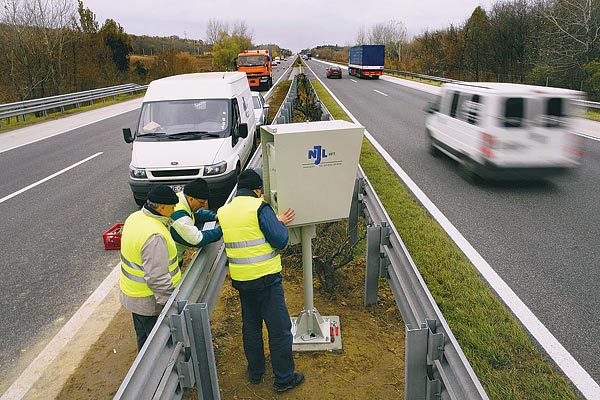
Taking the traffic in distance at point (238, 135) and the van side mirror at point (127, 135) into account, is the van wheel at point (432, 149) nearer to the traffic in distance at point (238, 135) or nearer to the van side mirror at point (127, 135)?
the traffic in distance at point (238, 135)

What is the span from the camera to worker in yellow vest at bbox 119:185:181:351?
354cm

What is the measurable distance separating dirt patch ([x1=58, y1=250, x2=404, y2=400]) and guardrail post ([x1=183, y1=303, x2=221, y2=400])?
579mm

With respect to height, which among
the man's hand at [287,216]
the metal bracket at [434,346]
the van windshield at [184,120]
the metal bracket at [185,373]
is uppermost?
the van windshield at [184,120]

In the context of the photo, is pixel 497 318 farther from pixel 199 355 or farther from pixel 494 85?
pixel 494 85

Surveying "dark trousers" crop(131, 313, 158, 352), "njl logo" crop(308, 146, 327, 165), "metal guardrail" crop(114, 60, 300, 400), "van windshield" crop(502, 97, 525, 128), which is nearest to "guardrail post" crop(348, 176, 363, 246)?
"njl logo" crop(308, 146, 327, 165)

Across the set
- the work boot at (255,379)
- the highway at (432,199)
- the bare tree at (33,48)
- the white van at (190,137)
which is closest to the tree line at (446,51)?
the bare tree at (33,48)

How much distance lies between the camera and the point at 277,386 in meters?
3.82

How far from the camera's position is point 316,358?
4258 millimetres

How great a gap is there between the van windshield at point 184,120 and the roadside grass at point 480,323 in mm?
3795

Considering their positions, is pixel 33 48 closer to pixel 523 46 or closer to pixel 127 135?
pixel 127 135

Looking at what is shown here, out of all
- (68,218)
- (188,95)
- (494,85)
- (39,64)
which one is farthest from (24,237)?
(39,64)

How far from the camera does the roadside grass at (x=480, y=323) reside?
367 cm

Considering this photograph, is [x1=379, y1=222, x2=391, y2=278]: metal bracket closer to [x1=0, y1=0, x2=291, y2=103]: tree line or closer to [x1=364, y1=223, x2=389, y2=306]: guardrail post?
[x1=364, y1=223, x2=389, y2=306]: guardrail post

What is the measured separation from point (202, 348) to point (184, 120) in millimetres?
6353
